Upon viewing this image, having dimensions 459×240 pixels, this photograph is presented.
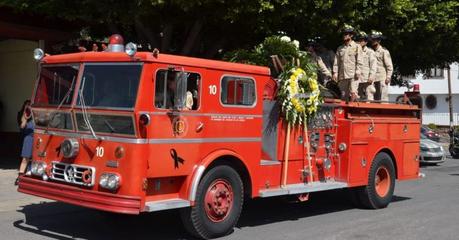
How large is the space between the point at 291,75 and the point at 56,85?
11.0 feet

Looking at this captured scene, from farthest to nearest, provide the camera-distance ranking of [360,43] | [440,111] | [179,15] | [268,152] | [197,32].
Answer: [440,111], [197,32], [179,15], [360,43], [268,152]

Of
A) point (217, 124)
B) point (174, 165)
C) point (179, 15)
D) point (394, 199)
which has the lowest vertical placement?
point (394, 199)

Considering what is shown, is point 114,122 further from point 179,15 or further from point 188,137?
point 179,15

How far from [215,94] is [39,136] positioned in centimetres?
237

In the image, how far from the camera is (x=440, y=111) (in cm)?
4903

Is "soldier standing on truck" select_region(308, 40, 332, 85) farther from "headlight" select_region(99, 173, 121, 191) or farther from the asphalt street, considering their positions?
"headlight" select_region(99, 173, 121, 191)

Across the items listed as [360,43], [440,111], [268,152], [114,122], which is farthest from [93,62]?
[440,111]

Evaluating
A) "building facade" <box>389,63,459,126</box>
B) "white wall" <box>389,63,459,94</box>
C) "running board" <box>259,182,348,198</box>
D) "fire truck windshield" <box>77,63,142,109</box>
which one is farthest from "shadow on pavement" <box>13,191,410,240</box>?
"white wall" <box>389,63,459,94</box>

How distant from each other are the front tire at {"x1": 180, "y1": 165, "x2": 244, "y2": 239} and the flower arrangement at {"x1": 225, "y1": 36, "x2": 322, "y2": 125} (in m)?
1.45

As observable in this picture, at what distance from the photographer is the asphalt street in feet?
26.0

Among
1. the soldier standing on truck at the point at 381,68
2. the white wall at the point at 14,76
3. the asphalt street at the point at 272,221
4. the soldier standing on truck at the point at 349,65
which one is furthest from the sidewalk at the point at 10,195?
the soldier standing on truck at the point at 381,68

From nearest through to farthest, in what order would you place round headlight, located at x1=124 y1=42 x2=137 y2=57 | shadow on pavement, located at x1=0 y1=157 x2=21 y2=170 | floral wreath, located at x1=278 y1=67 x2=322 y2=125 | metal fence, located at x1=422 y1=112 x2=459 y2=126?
round headlight, located at x1=124 y1=42 x2=137 y2=57 < floral wreath, located at x1=278 y1=67 x2=322 y2=125 < shadow on pavement, located at x1=0 y1=157 x2=21 y2=170 < metal fence, located at x1=422 y1=112 x2=459 y2=126

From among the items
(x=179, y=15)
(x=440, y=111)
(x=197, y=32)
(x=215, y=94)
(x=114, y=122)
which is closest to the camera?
(x=114, y=122)

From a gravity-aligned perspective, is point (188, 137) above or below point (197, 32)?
below
